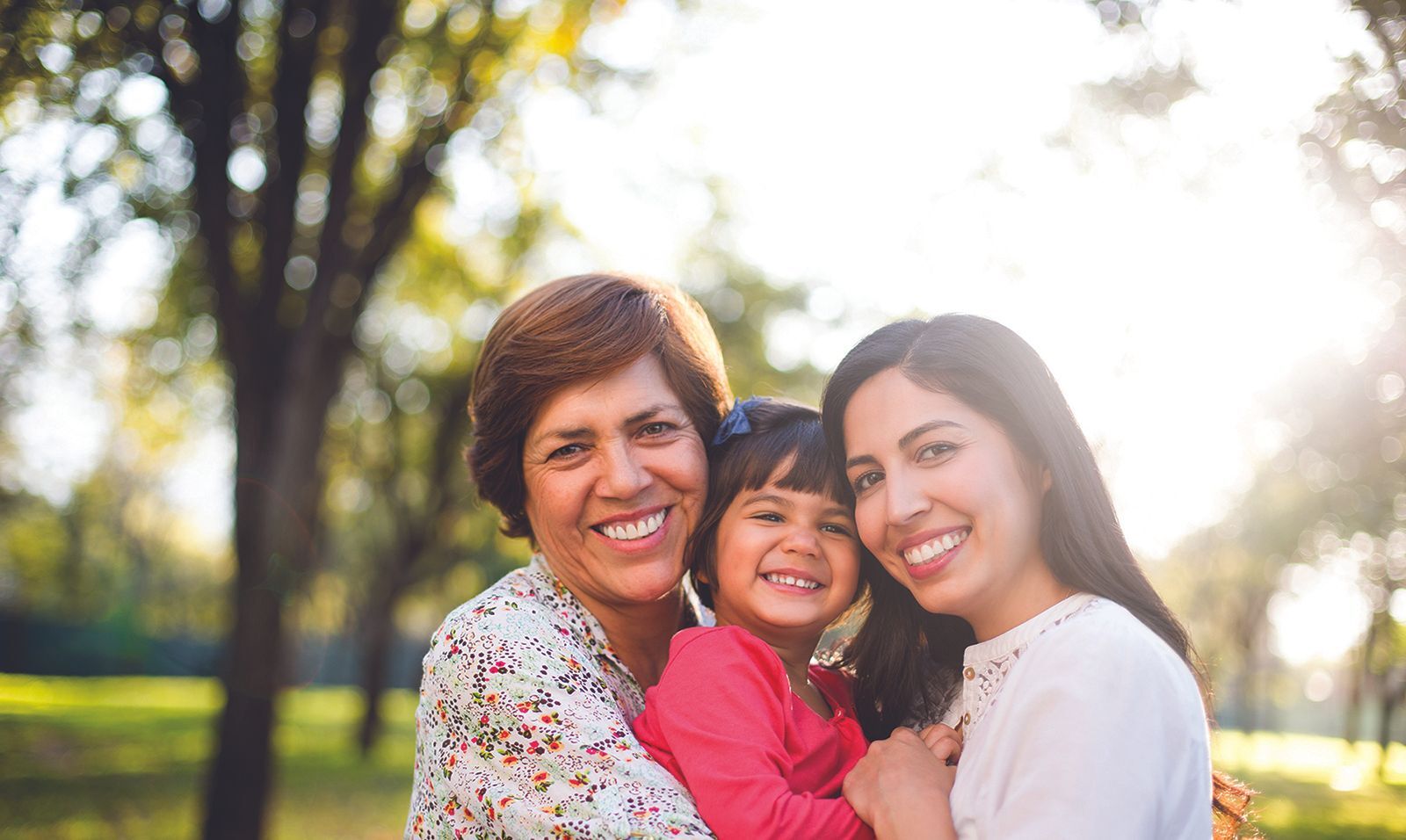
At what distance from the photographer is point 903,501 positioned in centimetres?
288

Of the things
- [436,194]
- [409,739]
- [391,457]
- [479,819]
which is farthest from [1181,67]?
[409,739]

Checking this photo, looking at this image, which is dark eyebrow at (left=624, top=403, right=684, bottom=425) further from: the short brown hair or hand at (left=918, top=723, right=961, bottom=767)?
hand at (left=918, top=723, right=961, bottom=767)

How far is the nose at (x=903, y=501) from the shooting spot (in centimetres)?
287

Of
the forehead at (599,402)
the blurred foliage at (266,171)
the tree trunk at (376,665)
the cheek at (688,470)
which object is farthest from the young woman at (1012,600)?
the tree trunk at (376,665)

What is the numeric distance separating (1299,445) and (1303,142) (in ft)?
13.6

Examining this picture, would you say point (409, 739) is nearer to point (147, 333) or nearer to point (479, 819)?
point (147, 333)

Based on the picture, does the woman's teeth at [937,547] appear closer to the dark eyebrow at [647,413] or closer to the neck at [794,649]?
the neck at [794,649]

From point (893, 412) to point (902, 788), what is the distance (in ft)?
3.18

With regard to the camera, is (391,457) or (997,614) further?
(391,457)

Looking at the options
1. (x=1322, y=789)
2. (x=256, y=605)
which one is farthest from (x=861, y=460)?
(x=1322, y=789)

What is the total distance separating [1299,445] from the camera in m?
9.40

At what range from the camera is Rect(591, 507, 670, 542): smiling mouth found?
135 inches

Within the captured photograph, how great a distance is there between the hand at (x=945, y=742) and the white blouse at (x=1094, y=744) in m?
0.28

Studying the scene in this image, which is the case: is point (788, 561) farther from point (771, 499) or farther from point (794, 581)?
point (771, 499)
